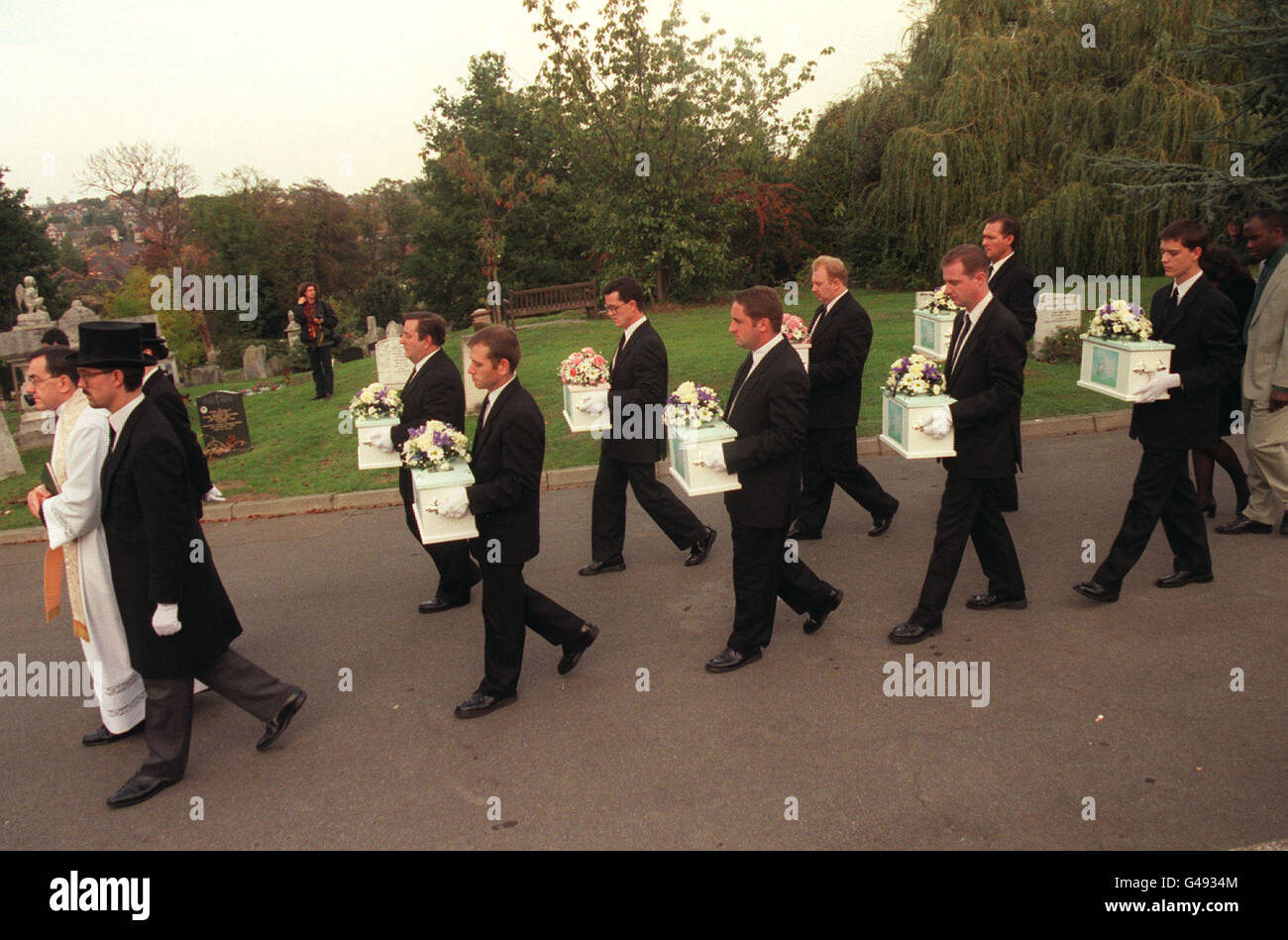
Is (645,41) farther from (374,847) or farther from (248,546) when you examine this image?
(374,847)

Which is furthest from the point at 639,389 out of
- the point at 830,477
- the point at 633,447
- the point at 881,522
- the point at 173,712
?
the point at 173,712

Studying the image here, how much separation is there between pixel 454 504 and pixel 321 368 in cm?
1200

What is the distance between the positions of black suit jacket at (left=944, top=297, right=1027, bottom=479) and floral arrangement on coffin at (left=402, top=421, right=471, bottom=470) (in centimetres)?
280

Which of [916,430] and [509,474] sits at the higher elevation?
[916,430]

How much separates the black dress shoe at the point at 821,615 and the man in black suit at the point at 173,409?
3545 mm

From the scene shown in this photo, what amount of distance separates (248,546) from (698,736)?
5.70 metres

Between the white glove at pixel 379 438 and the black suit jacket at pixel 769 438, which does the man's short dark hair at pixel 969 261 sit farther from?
the white glove at pixel 379 438

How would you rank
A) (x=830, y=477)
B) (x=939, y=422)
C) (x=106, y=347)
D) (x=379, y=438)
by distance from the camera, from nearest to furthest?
(x=106, y=347) → (x=939, y=422) → (x=379, y=438) → (x=830, y=477)

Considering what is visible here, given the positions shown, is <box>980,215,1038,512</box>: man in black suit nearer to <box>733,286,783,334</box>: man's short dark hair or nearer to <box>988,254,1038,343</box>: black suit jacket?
<box>988,254,1038,343</box>: black suit jacket

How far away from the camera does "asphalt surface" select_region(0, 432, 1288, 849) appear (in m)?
3.99

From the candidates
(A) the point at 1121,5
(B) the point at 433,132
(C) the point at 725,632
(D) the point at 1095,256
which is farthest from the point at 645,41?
(C) the point at 725,632

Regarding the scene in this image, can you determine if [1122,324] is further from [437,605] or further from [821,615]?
[437,605]

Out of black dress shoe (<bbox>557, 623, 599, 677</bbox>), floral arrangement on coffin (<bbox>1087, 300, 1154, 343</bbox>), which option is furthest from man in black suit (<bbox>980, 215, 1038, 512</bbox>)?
black dress shoe (<bbox>557, 623, 599, 677</bbox>)

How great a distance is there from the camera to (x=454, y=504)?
16.3 ft
